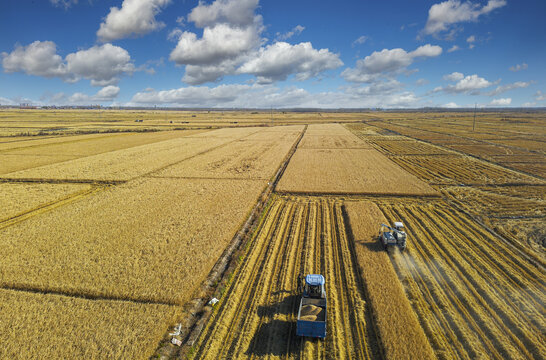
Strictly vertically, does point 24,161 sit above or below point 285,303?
above

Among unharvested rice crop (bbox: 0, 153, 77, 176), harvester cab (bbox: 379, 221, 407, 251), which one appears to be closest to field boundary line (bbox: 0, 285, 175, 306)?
harvester cab (bbox: 379, 221, 407, 251)

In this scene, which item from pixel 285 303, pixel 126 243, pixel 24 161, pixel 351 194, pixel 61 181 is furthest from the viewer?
pixel 24 161

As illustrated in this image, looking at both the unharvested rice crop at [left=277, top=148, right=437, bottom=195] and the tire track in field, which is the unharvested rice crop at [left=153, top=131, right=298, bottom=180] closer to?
the unharvested rice crop at [left=277, top=148, right=437, bottom=195]

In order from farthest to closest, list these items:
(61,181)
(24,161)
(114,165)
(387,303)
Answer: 1. (24,161)
2. (114,165)
3. (61,181)
4. (387,303)

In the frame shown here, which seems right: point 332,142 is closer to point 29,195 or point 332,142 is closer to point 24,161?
point 29,195

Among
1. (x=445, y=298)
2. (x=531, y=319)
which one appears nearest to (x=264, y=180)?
(x=445, y=298)

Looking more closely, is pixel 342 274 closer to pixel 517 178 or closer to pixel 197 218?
pixel 197 218

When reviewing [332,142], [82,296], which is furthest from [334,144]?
[82,296]
